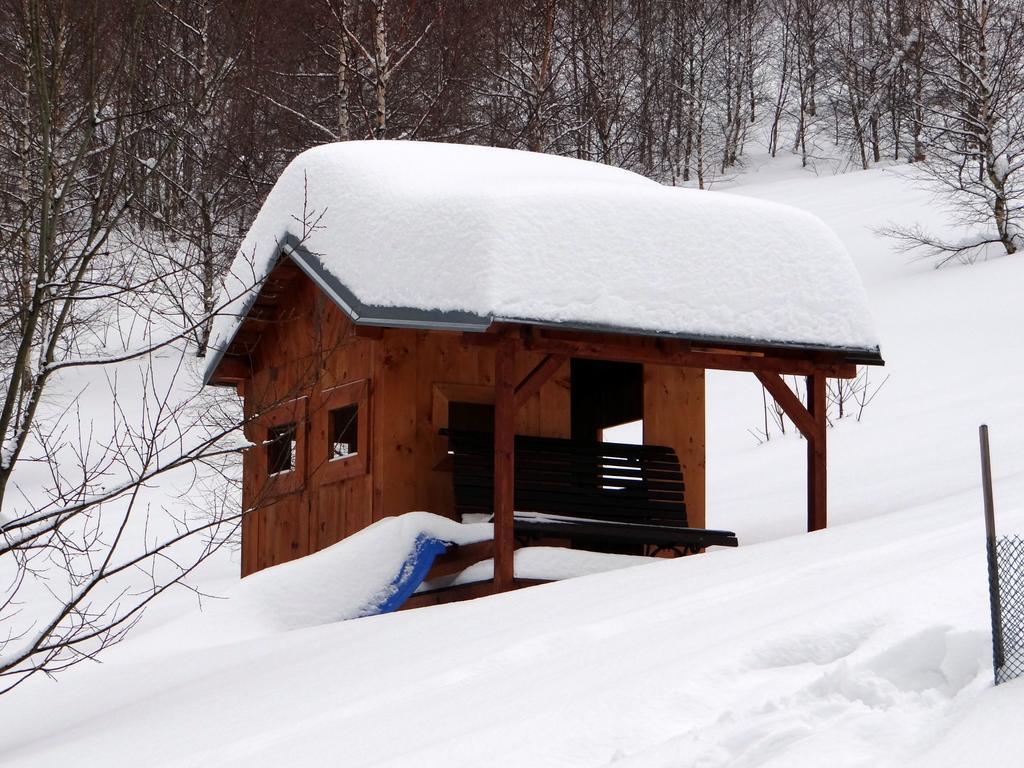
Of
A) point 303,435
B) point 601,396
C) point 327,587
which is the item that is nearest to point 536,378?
point 327,587

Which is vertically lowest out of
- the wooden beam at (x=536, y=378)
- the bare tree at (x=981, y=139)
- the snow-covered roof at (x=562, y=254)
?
the wooden beam at (x=536, y=378)

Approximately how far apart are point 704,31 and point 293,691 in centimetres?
3587

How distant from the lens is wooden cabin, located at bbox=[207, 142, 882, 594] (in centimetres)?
901

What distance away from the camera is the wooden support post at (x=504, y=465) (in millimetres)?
8992

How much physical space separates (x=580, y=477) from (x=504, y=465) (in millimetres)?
1924

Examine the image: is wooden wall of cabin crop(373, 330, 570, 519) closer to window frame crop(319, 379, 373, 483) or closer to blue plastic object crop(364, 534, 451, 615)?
window frame crop(319, 379, 373, 483)

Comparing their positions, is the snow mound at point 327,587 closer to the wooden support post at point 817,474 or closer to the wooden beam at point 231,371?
the wooden support post at point 817,474

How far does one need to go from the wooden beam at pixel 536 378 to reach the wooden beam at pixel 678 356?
67 mm

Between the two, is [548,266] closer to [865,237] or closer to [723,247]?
[723,247]

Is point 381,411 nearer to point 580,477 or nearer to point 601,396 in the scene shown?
point 580,477

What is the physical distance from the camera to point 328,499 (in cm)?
1132

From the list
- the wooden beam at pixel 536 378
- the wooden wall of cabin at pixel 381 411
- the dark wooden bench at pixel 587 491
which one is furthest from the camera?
the wooden wall of cabin at pixel 381 411

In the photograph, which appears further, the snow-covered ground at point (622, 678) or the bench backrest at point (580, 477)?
the bench backrest at point (580, 477)

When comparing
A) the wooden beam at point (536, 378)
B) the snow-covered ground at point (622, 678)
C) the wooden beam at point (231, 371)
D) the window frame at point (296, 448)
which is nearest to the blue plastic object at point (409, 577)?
the snow-covered ground at point (622, 678)
